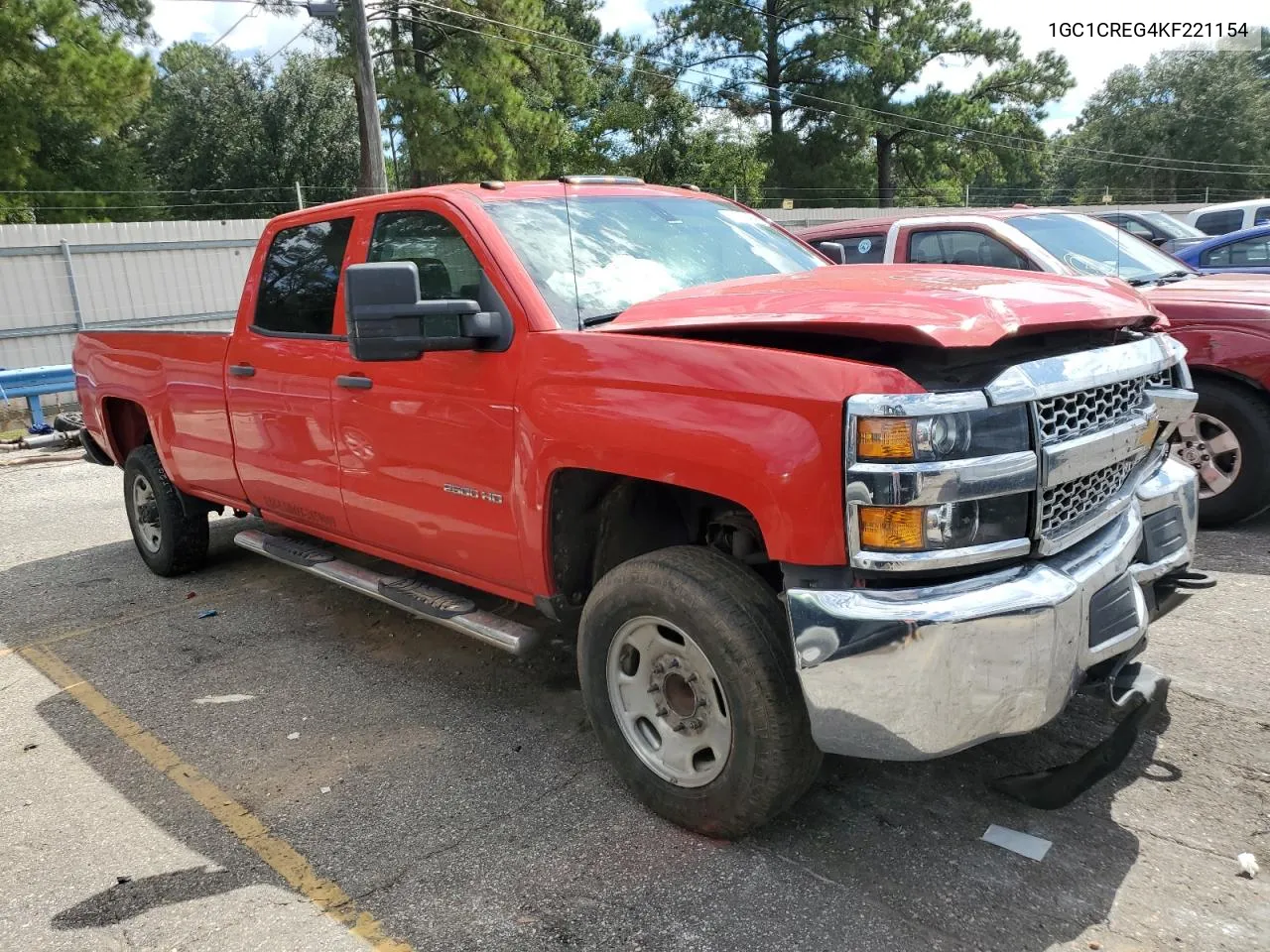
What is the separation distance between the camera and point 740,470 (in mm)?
2678

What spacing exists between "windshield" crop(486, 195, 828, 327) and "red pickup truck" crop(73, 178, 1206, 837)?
2cm

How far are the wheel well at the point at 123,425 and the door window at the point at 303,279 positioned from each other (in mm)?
1973

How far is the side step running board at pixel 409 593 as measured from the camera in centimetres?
358

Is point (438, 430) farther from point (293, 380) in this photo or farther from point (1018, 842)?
point (1018, 842)

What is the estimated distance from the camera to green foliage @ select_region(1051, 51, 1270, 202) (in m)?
47.4

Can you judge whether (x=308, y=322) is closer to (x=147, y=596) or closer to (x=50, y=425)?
(x=147, y=596)

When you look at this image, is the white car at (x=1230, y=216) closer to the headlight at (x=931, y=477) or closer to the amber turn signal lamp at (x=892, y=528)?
the headlight at (x=931, y=477)

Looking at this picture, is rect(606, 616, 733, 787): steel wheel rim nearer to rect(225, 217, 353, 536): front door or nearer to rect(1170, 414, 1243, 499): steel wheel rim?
rect(225, 217, 353, 536): front door

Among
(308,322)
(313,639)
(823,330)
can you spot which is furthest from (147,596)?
(823,330)

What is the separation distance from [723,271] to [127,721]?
9.90ft

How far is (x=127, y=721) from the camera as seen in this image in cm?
415

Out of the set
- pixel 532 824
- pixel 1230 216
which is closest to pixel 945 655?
pixel 532 824

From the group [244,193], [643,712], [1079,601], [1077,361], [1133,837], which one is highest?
[244,193]

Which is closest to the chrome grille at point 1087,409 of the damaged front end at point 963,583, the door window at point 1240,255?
the damaged front end at point 963,583
